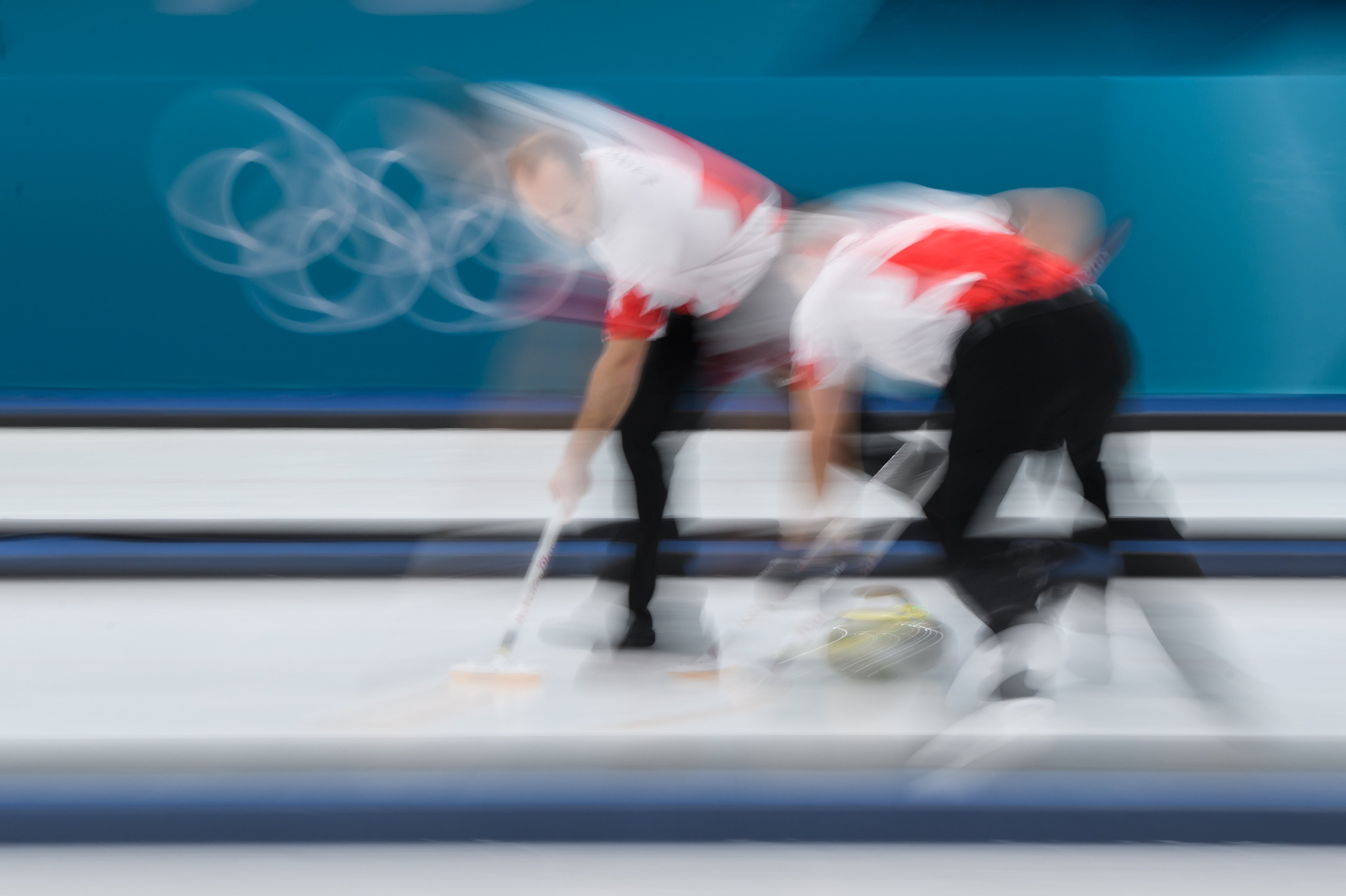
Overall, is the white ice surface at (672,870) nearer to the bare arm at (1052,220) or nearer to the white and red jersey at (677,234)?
the white and red jersey at (677,234)

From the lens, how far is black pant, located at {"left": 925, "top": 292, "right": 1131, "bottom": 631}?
1527mm

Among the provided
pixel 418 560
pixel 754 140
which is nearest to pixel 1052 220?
pixel 418 560

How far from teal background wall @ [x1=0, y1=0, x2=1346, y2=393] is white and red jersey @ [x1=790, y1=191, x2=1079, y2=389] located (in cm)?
381

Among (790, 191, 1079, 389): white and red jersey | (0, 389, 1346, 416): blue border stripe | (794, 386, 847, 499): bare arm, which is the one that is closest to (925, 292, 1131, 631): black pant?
(790, 191, 1079, 389): white and red jersey

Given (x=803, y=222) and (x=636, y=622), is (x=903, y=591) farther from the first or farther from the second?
(x=803, y=222)

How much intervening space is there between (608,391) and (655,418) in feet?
0.42

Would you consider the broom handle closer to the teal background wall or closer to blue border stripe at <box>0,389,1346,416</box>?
blue border stripe at <box>0,389,1346,416</box>

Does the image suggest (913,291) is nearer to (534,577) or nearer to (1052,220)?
(1052,220)

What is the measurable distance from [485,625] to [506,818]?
95 cm

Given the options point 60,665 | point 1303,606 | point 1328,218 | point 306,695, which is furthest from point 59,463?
point 1328,218

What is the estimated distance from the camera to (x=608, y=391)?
1875mm

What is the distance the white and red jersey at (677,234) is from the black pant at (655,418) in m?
0.07

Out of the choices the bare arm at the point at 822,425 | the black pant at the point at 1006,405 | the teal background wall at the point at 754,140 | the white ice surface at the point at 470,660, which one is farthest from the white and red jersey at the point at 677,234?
the teal background wall at the point at 754,140

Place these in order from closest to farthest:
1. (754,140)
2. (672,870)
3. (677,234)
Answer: (672,870)
(677,234)
(754,140)
